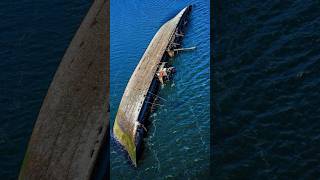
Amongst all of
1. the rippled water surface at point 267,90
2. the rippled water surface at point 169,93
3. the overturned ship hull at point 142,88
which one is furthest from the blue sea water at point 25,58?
the rippled water surface at point 267,90


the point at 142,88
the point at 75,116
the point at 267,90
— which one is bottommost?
the point at 142,88

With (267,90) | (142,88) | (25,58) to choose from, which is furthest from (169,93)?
(25,58)

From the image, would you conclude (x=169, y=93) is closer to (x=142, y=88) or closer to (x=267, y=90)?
(x=142, y=88)

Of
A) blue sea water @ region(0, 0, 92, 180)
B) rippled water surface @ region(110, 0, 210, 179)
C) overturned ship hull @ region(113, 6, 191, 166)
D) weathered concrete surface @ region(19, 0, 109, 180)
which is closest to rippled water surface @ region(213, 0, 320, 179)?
rippled water surface @ region(110, 0, 210, 179)

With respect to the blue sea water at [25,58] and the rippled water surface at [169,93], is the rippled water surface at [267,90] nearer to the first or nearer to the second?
the rippled water surface at [169,93]

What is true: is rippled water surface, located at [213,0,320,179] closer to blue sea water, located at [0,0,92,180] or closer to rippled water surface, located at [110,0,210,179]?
rippled water surface, located at [110,0,210,179]
